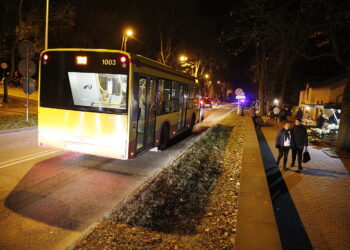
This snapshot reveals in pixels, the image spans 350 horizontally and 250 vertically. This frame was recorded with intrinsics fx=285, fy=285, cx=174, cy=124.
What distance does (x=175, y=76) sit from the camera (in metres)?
11.1

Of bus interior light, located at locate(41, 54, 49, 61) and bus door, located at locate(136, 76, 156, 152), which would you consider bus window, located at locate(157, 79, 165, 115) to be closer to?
bus door, located at locate(136, 76, 156, 152)

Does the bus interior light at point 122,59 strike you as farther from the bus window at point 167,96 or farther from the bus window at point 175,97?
the bus window at point 175,97

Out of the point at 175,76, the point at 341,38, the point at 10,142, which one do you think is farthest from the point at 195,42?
the point at 10,142

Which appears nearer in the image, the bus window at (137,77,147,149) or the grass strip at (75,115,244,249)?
the grass strip at (75,115,244,249)

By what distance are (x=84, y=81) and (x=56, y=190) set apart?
2888mm

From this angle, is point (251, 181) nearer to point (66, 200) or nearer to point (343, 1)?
point (66, 200)

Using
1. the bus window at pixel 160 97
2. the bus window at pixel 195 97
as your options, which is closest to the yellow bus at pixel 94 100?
the bus window at pixel 160 97

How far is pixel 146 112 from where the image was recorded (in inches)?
334

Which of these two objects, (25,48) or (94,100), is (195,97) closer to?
(25,48)

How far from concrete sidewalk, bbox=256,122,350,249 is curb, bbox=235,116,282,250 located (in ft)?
2.04

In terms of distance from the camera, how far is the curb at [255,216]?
3678 millimetres

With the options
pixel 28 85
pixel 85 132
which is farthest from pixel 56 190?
pixel 28 85

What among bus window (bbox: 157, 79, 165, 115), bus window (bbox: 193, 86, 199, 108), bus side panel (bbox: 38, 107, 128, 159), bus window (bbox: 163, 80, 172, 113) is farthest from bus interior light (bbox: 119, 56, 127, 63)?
bus window (bbox: 193, 86, 199, 108)

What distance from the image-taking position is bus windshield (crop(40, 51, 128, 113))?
23.3ft
